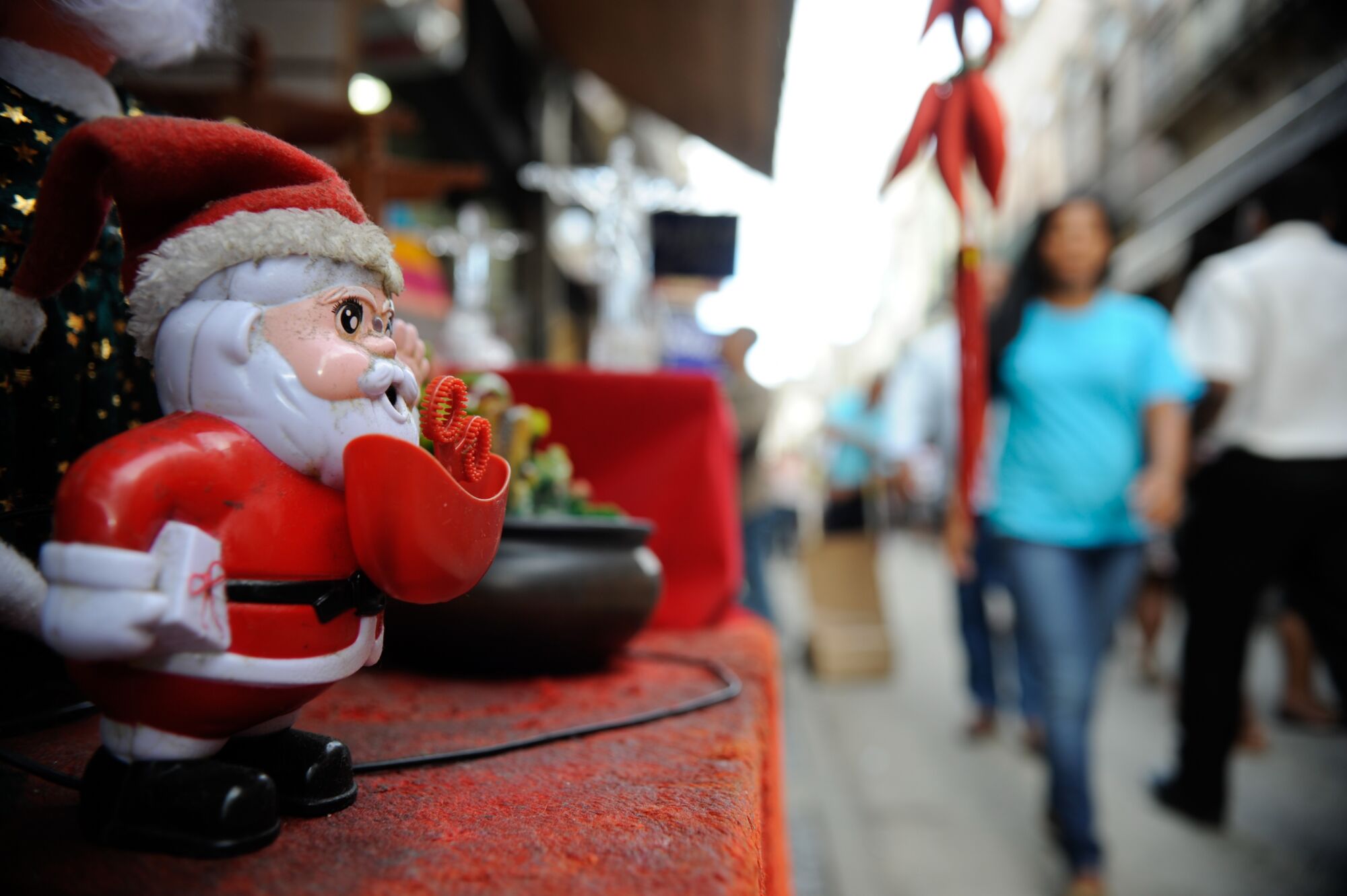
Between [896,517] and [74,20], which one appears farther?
[896,517]

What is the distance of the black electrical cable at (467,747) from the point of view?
668 millimetres

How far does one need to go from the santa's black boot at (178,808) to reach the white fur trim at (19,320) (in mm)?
384

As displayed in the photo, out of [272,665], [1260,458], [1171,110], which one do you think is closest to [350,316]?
[272,665]

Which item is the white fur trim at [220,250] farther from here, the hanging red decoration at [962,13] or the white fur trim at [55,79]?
the hanging red decoration at [962,13]

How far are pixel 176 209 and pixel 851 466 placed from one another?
4093 millimetres

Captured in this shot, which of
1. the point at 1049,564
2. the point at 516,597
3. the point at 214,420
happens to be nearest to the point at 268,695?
the point at 214,420

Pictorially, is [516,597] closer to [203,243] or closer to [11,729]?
[11,729]

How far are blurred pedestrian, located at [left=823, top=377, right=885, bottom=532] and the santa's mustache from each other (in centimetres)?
377

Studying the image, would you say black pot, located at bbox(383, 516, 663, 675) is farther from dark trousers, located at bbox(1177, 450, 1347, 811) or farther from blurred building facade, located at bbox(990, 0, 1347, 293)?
blurred building facade, located at bbox(990, 0, 1347, 293)

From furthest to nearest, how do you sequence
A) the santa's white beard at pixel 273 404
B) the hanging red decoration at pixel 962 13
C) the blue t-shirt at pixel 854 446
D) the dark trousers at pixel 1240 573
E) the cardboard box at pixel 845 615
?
1. the blue t-shirt at pixel 854 446
2. the cardboard box at pixel 845 615
3. the dark trousers at pixel 1240 573
4. the hanging red decoration at pixel 962 13
5. the santa's white beard at pixel 273 404

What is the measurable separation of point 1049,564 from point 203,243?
6.32 ft

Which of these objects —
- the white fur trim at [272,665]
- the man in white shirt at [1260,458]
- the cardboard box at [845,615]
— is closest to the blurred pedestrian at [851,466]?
the cardboard box at [845,615]

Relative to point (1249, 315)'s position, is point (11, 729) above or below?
below

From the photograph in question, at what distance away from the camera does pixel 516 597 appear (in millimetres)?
1211
